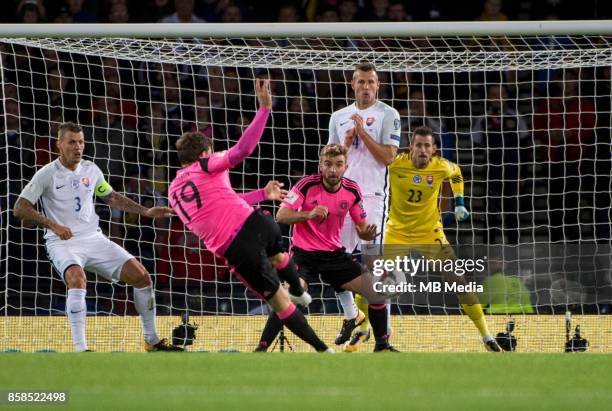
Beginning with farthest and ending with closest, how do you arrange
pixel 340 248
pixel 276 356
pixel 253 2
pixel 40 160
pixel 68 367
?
pixel 253 2 → pixel 40 160 → pixel 340 248 → pixel 276 356 → pixel 68 367

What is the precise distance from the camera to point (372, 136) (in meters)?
9.33

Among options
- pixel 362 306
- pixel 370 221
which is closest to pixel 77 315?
pixel 362 306

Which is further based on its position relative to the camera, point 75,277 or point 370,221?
point 370,221

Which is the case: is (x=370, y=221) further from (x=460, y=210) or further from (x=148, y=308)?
(x=148, y=308)

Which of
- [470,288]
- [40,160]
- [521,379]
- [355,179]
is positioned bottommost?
[521,379]

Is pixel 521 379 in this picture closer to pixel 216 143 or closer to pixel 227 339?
pixel 227 339

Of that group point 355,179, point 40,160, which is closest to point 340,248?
point 355,179

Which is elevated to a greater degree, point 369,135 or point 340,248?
point 369,135

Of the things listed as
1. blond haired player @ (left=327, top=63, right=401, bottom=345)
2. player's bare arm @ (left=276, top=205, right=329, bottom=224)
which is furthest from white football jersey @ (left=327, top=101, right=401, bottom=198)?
player's bare arm @ (left=276, top=205, right=329, bottom=224)

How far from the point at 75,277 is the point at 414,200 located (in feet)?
9.30

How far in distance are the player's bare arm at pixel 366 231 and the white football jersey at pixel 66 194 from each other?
2.14m

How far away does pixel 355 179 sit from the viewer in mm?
9445

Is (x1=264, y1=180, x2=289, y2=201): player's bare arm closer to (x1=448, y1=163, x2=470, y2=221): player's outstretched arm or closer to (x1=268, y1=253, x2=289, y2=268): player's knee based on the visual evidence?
(x1=268, y1=253, x2=289, y2=268): player's knee

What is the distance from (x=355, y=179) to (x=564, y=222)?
350 cm
